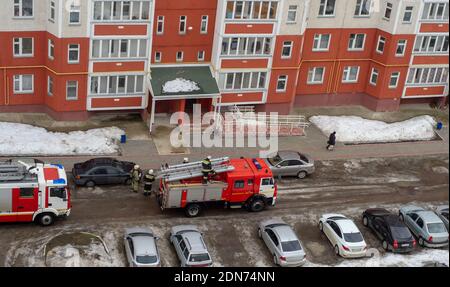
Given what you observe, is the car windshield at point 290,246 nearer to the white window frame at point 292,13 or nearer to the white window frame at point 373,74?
the white window frame at point 292,13

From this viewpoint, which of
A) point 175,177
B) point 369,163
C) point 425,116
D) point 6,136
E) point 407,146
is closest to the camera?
point 175,177

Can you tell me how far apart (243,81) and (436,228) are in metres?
17.9

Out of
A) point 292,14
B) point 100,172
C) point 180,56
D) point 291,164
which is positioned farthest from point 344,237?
point 180,56

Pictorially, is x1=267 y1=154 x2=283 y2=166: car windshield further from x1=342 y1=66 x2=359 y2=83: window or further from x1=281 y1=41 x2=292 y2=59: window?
x1=342 y1=66 x2=359 y2=83: window

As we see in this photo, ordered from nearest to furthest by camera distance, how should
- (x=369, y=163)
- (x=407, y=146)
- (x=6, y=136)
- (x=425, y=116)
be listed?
(x=6, y=136)
(x=369, y=163)
(x=407, y=146)
(x=425, y=116)

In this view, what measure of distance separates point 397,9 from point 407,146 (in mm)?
10326

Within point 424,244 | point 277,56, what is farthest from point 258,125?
point 424,244

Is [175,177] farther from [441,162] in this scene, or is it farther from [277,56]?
[441,162]

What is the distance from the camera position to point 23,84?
4547 cm

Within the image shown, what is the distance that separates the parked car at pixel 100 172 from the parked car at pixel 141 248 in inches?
227

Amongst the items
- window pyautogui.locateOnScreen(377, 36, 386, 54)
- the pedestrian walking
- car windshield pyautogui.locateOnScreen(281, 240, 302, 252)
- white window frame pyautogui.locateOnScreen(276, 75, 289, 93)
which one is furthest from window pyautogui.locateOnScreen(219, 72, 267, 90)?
car windshield pyautogui.locateOnScreen(281, 240, 302, 252)

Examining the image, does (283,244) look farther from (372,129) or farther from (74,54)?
(74,54)

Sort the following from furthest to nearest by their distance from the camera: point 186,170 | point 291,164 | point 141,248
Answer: point 291,164
point 186,170
point 141,248

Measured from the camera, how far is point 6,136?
42.6m
